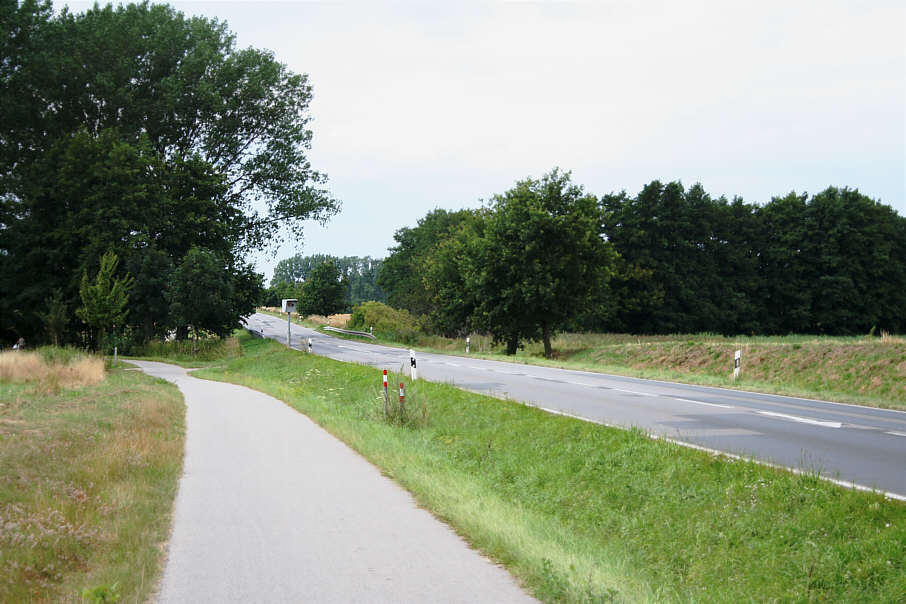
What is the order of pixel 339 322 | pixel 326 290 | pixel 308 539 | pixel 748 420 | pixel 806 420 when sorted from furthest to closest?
pixel 326 290 < pixel 339 322 < pixel 748 420 < pixel 806 420 < pixel 308 539

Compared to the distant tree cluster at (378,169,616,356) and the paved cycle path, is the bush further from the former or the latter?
the paved cycle path

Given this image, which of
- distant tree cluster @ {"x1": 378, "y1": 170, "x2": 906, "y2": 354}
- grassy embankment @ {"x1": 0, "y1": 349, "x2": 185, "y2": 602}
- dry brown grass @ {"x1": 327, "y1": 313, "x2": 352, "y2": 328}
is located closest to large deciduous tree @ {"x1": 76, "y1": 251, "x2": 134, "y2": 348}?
grassy embankment @ {"x1": 0, "y1": 349, "x2": 185, "y2": 602}

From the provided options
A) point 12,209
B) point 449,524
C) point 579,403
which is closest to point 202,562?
point 449,524

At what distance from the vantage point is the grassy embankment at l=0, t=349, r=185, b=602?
5.28 meters

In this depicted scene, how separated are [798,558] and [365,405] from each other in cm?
1219

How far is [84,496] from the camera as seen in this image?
752cm

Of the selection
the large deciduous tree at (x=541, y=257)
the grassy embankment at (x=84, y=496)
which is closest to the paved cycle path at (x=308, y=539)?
the grassy embankment at (x=84, y=496)

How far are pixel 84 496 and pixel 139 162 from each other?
4126 cm

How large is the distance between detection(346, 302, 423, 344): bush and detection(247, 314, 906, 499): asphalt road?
4056 centimetres

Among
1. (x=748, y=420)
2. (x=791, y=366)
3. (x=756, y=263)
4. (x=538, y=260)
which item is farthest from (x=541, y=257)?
(x=756, y=263)

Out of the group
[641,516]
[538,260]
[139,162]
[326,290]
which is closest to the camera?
[641,516]

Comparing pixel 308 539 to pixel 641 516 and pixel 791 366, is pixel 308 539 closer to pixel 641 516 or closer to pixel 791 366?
pixel 641 516

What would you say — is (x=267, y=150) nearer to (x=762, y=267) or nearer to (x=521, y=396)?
(x=521, y=396)

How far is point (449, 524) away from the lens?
7039 mm
